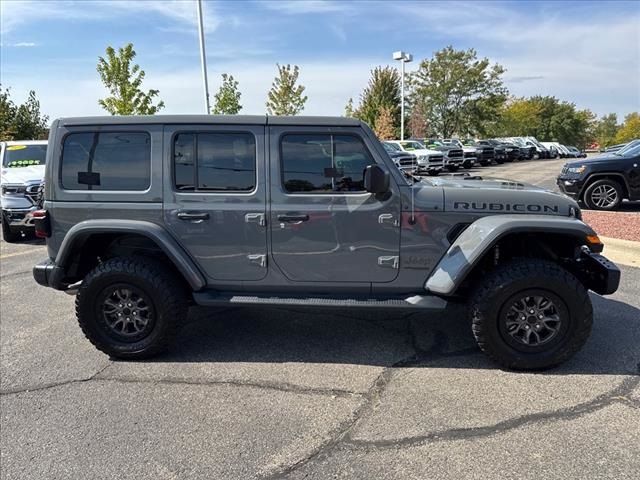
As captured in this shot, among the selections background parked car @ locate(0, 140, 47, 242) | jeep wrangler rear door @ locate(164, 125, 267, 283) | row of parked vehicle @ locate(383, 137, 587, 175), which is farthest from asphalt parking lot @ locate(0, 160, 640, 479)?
row of parked vehicle @ locate(383, 137, 587, 175)

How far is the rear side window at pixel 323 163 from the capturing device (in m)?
3.70

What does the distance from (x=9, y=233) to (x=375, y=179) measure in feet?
29.0

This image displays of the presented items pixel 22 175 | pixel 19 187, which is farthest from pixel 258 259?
pixel 22 175

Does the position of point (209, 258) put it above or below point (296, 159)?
below

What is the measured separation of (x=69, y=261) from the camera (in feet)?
12.8

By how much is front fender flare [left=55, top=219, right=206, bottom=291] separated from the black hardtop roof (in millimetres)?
799

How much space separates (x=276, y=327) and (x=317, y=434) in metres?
1.73

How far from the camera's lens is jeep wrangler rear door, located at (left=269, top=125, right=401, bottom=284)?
12.0 feet

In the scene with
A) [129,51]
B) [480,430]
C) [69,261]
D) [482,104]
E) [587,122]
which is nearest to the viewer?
[480,430]

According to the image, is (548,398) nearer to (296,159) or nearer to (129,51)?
(296,159)

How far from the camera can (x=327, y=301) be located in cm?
372

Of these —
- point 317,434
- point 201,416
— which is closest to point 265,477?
point 317,434

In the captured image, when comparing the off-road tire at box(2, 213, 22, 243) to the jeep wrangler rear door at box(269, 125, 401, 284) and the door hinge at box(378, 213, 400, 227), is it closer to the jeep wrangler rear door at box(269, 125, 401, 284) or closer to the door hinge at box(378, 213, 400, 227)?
the jeep wrangler rear door at box(269, 125, 401, 284)

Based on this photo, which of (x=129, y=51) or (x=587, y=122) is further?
(x=587, y=122)
